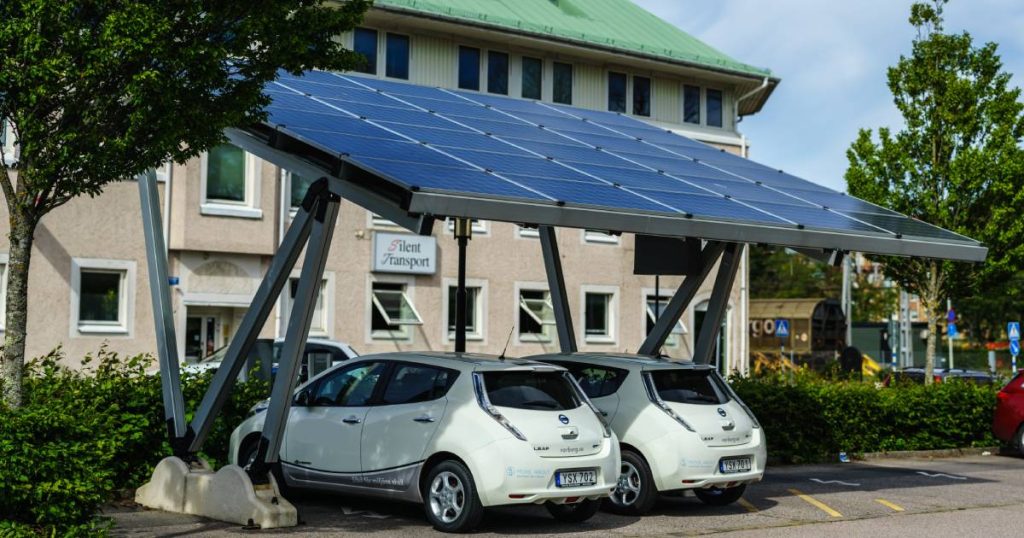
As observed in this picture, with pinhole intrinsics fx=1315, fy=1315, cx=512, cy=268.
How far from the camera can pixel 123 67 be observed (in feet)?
34.1

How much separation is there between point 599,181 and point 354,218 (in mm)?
21463

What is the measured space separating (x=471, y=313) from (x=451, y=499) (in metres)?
26.3

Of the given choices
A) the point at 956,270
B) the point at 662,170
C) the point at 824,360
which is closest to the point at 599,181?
the point at 662,170

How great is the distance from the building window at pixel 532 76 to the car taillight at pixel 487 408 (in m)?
29.2

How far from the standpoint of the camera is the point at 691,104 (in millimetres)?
44375

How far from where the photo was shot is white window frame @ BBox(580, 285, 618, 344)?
40188 mm

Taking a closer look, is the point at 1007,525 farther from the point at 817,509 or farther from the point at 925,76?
the point at 925,76

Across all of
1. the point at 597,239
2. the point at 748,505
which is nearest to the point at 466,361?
the point at 748,505

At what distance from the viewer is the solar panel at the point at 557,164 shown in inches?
508

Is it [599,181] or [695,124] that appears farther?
[695,124]

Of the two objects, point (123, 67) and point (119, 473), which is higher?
point (123, 67)

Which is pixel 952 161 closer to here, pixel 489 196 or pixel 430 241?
pixel 430 241

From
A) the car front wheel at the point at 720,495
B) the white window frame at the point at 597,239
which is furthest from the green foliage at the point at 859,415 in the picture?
the white window frame at the point at 597,239

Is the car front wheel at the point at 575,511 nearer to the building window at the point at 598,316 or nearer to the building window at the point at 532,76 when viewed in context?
the building window at the point at 598,316
